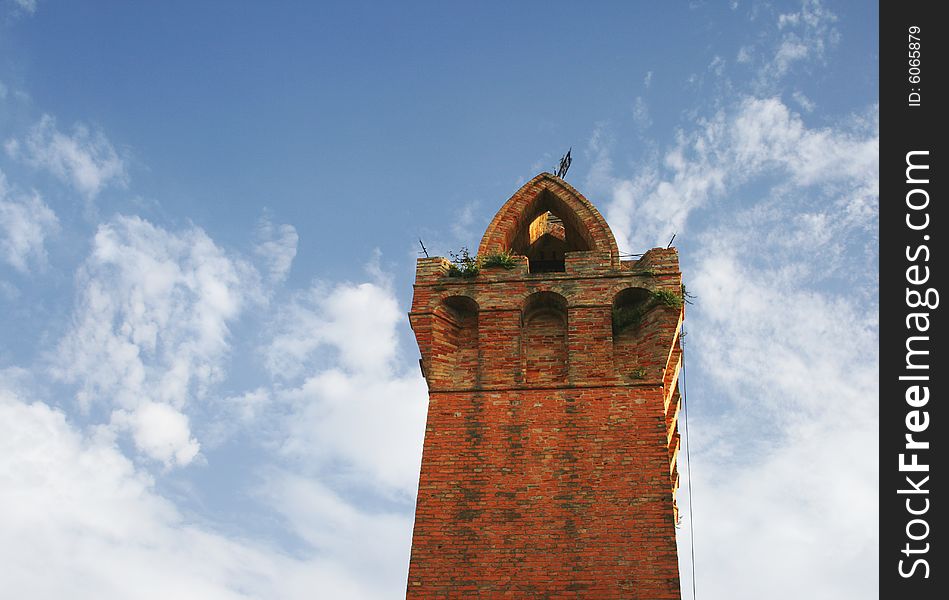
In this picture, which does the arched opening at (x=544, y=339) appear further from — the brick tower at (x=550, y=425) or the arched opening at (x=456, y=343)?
the arched opening at (x=456, y=343)

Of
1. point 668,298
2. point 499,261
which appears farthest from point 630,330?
point 499,261

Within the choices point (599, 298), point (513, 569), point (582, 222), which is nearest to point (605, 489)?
point (513, 569)

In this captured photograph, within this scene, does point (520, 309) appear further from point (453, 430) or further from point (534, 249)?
point (534, 249)

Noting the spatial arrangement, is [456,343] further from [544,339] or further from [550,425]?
[550,425]

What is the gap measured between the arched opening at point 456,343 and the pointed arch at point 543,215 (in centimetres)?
148

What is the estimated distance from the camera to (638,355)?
49.8ft

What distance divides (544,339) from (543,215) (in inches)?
190

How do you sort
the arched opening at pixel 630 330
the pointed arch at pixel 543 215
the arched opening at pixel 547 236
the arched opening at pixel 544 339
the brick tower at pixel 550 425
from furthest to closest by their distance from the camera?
the arched opening at pixel 547 236 < the pointed arch at pixel 543 215 < the arched opening at pixel 544 339 < the arched opening at pixel 630 330 < the brick tower at pixel 550 425

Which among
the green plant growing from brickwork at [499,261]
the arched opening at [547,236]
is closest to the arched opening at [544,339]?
the green plant growing from brickwork at [499,261]

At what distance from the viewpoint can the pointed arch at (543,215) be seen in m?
17.3

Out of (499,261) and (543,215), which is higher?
(543,215)

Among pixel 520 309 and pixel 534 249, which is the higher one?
pixel 534 249

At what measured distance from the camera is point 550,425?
47.1 ft

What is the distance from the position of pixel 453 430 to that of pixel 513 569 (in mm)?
2445
